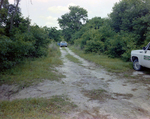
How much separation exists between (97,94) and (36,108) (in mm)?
2212

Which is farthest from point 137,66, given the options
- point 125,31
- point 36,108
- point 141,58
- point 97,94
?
point 36,108

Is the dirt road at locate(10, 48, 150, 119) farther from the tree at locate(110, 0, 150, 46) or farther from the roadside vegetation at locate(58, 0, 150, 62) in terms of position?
the tree at locate(110, 0, 150, 46)

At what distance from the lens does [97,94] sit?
Result: 507 cm

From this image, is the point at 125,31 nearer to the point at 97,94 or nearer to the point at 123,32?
the point at 123,32

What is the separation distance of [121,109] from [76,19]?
143ft

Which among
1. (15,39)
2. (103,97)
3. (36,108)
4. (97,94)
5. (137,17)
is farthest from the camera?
(137,17)

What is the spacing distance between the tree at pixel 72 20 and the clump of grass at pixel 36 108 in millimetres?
41049

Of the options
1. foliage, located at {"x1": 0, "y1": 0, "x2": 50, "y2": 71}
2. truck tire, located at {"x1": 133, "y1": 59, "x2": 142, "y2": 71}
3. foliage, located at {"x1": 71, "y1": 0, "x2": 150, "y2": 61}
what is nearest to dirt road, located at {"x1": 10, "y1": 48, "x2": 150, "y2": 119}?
foliage, located at {"x1": 0, "y1": 0, "x2": 50, "y2": 71}

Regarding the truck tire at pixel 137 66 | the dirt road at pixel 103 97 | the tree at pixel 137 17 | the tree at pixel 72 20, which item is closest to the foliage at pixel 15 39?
the dirt road at pixel 103 97

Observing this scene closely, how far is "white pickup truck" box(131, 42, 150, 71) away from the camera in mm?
7879

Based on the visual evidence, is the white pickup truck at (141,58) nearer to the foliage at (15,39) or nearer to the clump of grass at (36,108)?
the clump of grass at (36,108)

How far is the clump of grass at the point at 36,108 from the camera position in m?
3.48

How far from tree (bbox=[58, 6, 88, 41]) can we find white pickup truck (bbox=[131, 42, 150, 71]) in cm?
3642

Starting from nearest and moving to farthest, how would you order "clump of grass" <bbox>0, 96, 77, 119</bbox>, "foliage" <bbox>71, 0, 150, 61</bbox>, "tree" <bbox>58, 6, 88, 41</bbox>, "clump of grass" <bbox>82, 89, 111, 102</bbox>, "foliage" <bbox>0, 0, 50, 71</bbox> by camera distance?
"clump of grass" <bbox>0, 96, 77, 119</bbox> < "clump of grass" <bbox>82, 89, 111, 102</bbox> < "foliage" <bbox>0, 0, 50, 71</bbox> < "foliage" <bbox>71, 0, 150, 61</bbox> < "tree" <bbox>58, 6, 88, 41</bbox>
